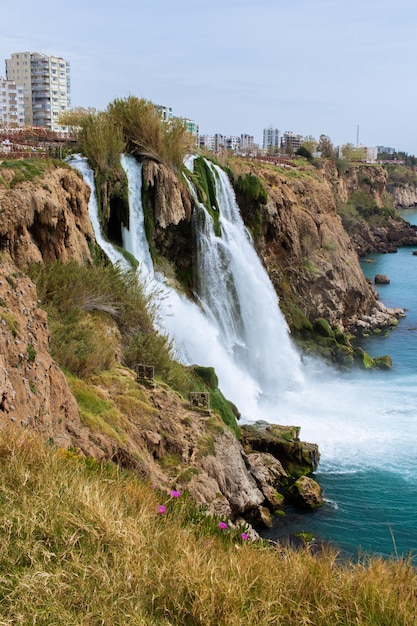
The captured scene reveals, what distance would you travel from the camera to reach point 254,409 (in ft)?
61.8

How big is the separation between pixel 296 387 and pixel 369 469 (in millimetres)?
6887

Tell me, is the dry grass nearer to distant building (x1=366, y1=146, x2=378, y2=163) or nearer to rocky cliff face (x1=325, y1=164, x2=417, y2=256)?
rocky cliff face (x1=325, y1=164, x2=417, y2=256)

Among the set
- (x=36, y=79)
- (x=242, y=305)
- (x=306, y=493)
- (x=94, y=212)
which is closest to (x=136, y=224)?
(x=94, y=212)

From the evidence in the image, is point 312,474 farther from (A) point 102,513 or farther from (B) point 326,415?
(A) point 102,513

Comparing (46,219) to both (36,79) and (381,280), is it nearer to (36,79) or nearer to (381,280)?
(381,280)

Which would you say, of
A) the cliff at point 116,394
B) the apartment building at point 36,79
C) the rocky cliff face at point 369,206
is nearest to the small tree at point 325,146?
the rocky cliff face at point 369,206

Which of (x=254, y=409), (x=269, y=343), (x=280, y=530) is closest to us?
(x=280, y=530)

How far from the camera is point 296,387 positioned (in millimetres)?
22344

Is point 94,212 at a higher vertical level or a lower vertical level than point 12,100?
lower

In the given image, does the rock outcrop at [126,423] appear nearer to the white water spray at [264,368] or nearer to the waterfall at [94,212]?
the white water spray at [264,368]

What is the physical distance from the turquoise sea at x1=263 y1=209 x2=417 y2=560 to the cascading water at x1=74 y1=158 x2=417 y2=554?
0.09 feet

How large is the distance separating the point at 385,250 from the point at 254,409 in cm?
4676

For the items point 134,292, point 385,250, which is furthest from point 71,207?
point 385,250

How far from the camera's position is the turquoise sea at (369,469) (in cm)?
1291
